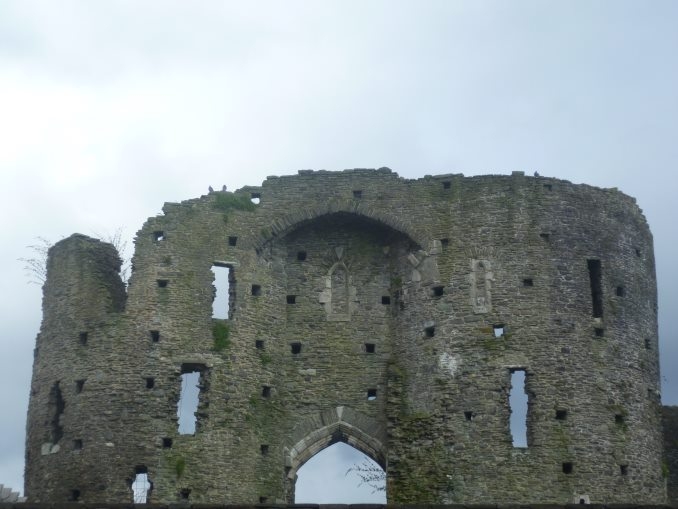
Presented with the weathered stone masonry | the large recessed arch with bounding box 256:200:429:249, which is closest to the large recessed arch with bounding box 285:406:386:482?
the weathered stone masonry

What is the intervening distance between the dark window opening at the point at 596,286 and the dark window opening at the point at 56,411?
12.3 m

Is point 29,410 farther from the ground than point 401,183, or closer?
closer

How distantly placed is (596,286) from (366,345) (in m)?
5.49

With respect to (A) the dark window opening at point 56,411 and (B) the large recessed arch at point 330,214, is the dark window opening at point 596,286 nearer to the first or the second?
(B) the large recessed arch at point 330,214

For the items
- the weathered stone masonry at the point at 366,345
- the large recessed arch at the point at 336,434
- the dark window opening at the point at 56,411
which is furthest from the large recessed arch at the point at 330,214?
the dark window opening at the point at 56,411

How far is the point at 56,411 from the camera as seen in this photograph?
106 ft

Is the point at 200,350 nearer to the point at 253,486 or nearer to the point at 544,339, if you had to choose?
the point at 253,486

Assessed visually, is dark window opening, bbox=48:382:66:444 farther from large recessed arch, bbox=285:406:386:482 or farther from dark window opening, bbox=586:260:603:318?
dark window opening, bbox=586:260:603:318

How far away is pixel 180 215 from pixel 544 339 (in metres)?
8.86

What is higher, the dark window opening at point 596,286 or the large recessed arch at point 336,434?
the dark window opening at point 596,286

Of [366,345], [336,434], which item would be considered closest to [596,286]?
[366,345]

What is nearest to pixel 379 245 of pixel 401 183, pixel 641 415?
pixel 401 183

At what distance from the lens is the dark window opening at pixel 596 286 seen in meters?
32.7

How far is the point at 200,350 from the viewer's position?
32250 millimetres
